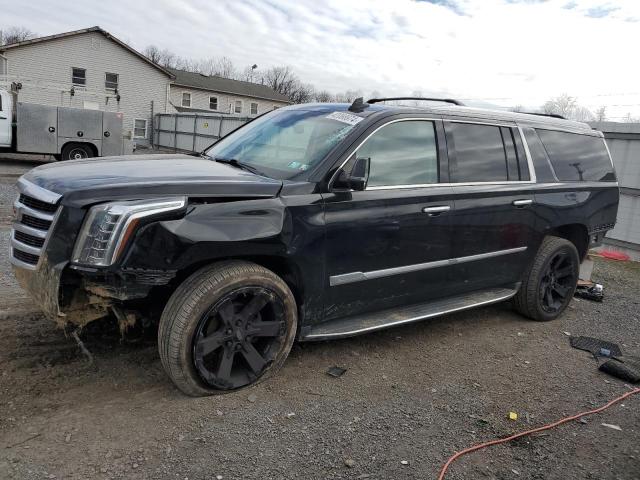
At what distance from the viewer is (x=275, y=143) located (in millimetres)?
4027

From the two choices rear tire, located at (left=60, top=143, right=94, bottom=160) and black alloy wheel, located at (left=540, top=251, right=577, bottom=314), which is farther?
rear tire, located at (left=60, top=143, right=94, bottom=160)

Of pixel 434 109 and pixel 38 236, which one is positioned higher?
pixel 434 109

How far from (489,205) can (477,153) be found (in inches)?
17.8

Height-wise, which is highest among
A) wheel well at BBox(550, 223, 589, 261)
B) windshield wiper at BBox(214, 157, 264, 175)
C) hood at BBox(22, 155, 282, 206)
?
windshield wiper at BBox(214, 157, 264, 175)

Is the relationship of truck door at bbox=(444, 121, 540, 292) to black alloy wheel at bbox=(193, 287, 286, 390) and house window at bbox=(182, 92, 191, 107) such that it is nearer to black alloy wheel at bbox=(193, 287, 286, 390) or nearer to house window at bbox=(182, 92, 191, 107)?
black alloy wheel at bbox=(193, 287, 286, 390)

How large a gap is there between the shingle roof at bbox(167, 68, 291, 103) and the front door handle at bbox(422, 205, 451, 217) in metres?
38.0

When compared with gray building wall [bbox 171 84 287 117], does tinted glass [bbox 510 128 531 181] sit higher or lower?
lower

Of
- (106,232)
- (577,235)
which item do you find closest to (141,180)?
(106,232)

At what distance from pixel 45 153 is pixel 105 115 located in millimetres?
2391

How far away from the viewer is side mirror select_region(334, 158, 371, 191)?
337 cm

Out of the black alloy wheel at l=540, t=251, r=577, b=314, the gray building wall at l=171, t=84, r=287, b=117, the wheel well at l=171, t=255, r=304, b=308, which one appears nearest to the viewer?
the wheel well at l=171, t=255, r=304, b=308

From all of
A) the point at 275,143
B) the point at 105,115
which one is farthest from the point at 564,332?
the point at 105,115

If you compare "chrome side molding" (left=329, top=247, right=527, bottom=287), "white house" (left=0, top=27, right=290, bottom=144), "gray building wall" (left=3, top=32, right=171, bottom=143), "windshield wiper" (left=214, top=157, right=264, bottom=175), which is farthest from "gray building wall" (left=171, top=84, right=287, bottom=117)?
"chrome side molding" (left=329, top=247, right=527, bottom=287)

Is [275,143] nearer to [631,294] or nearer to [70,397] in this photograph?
[70,397]
